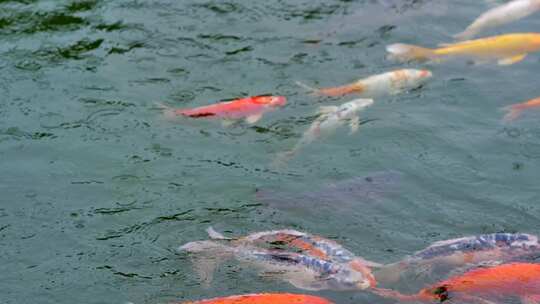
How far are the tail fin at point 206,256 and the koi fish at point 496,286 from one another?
1.58 meters

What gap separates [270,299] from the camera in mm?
6332

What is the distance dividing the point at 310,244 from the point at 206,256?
907 millimetres

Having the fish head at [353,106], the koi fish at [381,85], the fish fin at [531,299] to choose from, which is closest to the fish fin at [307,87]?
the koi fish at [381,85]

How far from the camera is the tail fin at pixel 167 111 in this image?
30.6ft

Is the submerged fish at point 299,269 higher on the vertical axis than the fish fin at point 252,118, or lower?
lower

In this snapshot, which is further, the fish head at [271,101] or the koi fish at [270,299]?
the fish head at [271,101]

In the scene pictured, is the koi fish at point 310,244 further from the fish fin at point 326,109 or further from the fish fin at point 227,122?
the fish fin at point 326,109

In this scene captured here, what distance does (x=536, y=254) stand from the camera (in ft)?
22.7

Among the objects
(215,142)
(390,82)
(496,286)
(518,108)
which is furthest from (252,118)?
(496,286)

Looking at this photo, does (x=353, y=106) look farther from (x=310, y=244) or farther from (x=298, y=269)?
(x=298, y=269)

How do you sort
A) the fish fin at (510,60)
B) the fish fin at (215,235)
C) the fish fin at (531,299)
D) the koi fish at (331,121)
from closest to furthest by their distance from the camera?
the fish fin at (531,299)
the fish fin at (215,235)
the koi fish at (331,121)
the fish fin at (510,60)

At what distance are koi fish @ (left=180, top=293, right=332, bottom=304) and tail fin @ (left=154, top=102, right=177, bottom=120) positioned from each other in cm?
328

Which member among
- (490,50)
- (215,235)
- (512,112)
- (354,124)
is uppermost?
(490,50)

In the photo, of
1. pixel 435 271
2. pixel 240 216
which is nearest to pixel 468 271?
pixel 435 271
